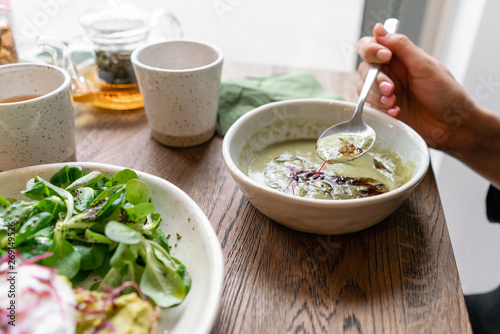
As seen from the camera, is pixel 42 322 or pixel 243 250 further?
pixel 243 250

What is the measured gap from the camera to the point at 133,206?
584 millimetres

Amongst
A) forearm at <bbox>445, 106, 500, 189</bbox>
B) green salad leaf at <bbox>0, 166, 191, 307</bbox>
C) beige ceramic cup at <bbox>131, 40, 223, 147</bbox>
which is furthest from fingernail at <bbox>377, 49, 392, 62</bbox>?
green salad leaf at <bbox>0, 166, 191, 307</bbox>

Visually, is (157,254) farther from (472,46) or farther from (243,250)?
(472,46)

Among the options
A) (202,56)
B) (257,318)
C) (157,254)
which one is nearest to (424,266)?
(257,318)

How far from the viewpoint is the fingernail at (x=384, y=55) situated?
913 mm

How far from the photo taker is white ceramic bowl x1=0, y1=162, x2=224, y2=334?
1.58 ft

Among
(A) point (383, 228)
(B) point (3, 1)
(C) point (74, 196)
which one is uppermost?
(B) point (3, 1)

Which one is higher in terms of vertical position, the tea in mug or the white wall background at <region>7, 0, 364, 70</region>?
the tea in mug

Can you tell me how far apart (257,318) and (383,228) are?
11.4 inches

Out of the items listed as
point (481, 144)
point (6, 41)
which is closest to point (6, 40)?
point (6, 41)

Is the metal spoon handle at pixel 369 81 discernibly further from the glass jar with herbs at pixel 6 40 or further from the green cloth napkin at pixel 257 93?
the glass jar with herbs at pixel 6 40

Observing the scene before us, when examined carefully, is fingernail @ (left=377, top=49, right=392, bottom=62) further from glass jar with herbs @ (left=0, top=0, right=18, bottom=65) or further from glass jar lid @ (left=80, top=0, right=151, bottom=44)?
glass jar with herbs @ (left=0, top=0, right=18, bottom=65)

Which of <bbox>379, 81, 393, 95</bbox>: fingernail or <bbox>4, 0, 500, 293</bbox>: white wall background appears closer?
<bbox>379, 81, 393, 95</bbox>: fingernail

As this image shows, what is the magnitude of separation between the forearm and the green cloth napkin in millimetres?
309
